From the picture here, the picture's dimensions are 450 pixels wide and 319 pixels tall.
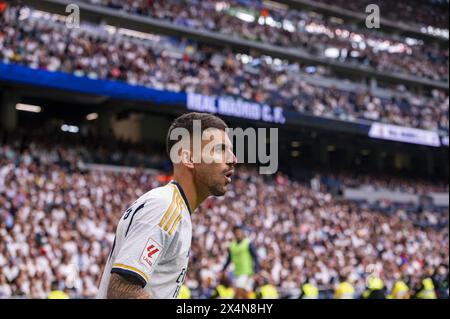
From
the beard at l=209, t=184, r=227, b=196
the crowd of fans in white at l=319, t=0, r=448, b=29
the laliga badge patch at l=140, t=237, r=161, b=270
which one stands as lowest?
the laliga badge patch at l=140, t=237, r=161, b=270

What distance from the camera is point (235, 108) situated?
26828mm

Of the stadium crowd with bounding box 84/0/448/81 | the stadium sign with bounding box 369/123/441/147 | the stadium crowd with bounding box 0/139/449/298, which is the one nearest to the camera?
the stadium crowd with bounding box 0/139/449/298

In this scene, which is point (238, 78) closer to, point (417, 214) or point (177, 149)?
point (417, 214)

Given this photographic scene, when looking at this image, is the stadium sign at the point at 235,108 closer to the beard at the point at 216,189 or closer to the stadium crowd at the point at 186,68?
the stadium crowd at the point at 186,68

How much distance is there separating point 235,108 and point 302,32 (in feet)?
40.9

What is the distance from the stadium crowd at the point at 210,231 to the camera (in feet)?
47.7

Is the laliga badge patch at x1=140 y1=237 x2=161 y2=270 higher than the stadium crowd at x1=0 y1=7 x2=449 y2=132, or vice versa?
the stadium crowd at x1=0 y1=7 x2=449 y2=132

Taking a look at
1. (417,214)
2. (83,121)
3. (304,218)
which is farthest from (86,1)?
(417,214)

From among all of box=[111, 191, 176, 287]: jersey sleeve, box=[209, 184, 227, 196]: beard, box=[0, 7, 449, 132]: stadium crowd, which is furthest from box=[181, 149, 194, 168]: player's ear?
box=[0, 7, 449, 132]: stadium crowd

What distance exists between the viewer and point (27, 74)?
21969 millimetres

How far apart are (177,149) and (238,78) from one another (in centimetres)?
2647

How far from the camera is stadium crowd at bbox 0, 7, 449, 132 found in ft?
75.0

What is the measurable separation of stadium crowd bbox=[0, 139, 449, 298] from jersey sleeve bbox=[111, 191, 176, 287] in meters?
8.96

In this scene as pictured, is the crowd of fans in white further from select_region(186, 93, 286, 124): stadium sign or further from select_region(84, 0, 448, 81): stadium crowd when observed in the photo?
select_region(186, 93, 286, 124): stadium sign
